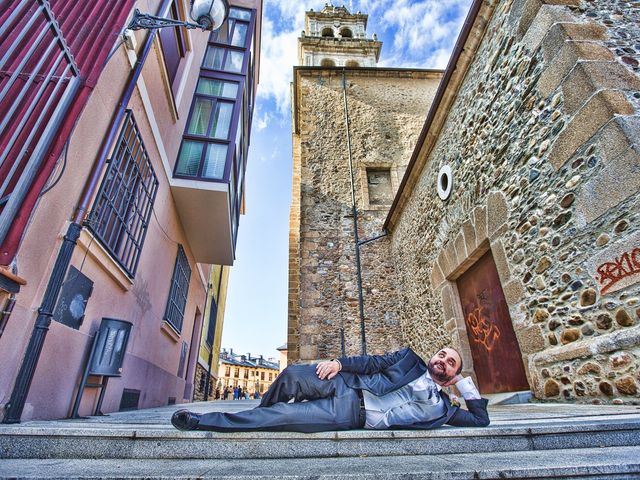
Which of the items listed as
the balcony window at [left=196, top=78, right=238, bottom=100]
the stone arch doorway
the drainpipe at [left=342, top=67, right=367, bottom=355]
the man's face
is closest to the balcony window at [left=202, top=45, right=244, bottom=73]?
the balcony window at [left=196, top=78, right=238, bottom=100]

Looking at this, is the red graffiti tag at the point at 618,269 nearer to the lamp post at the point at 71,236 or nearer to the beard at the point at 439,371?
the beard at the point at 439,371

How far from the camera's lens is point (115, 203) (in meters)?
3.70

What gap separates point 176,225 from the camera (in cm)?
612

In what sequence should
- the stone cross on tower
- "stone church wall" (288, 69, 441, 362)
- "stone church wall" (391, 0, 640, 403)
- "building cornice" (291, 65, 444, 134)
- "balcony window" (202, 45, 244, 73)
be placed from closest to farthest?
1. "stone church wall" (391, 0, 640, 403)
2. "balcony window" (202, 45, 244, 73)
3. "stone church wall" (288, 69, 441, 362)
4. "building cornice" (291, 65, 444, 134)
5. the stone cross on tower

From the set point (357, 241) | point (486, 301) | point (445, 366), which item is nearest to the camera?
point (445, 366)

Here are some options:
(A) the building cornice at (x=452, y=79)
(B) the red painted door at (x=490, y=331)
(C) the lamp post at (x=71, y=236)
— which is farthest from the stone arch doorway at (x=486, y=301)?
(C) the lamp post at (x=71, y=236)

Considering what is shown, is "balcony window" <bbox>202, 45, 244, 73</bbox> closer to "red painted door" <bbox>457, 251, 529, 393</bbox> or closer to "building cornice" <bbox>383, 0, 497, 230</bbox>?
"building cornice" <bbox>383, 0, 497, 230</bbox>

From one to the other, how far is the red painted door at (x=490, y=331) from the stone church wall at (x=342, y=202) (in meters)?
2.88

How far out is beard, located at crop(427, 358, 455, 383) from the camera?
224cm

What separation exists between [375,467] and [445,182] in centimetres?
466

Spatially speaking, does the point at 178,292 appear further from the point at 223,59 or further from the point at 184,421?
the point at 184,421

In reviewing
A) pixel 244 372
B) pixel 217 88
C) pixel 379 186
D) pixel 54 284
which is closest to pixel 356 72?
pixel 379 186

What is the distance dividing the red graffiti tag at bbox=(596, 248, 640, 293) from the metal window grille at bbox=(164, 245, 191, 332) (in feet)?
19.5

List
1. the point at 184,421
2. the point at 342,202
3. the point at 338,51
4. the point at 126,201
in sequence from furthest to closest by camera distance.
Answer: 1. the point at 338,51
2. the point at 342,202
3. the point at 126,201
4. the point at 184,421
